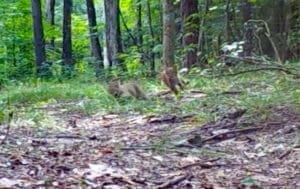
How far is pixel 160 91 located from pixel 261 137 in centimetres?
365

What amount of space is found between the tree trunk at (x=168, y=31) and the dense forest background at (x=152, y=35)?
3.77 feet

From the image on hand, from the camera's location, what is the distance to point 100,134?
17.5ft

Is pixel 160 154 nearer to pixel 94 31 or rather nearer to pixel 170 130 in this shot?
pixel 170 130

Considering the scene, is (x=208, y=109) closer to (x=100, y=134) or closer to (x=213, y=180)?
(x=100, y=134)

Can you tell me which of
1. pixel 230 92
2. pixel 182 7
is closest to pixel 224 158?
pixel 230 92

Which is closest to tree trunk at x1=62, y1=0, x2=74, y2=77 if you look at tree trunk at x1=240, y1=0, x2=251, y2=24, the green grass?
tree trunk at x1=240, y1=0, x2=251, y2=24

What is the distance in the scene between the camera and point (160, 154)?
432 cm

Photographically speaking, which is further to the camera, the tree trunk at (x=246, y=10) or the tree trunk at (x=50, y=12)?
the tree trunk at (x=50, y=12)

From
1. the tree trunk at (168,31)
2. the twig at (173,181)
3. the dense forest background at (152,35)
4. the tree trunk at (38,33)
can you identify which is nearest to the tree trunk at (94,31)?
the dense forest background at (152,35)

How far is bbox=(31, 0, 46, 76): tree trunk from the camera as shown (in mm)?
15414

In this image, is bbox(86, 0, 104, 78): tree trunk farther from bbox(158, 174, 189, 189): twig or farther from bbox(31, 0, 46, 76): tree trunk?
bbox(158, 174, 189, 189): twig

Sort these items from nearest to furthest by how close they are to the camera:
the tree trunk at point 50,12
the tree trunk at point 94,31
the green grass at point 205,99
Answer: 1. the green grass at point 205,99
2. the tree trunk at point 94,31
3. the tree trunk at point 50,12

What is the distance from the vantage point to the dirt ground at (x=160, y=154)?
3514 millimetres

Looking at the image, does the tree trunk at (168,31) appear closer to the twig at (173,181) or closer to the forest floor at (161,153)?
the forest floor at (161,153)
